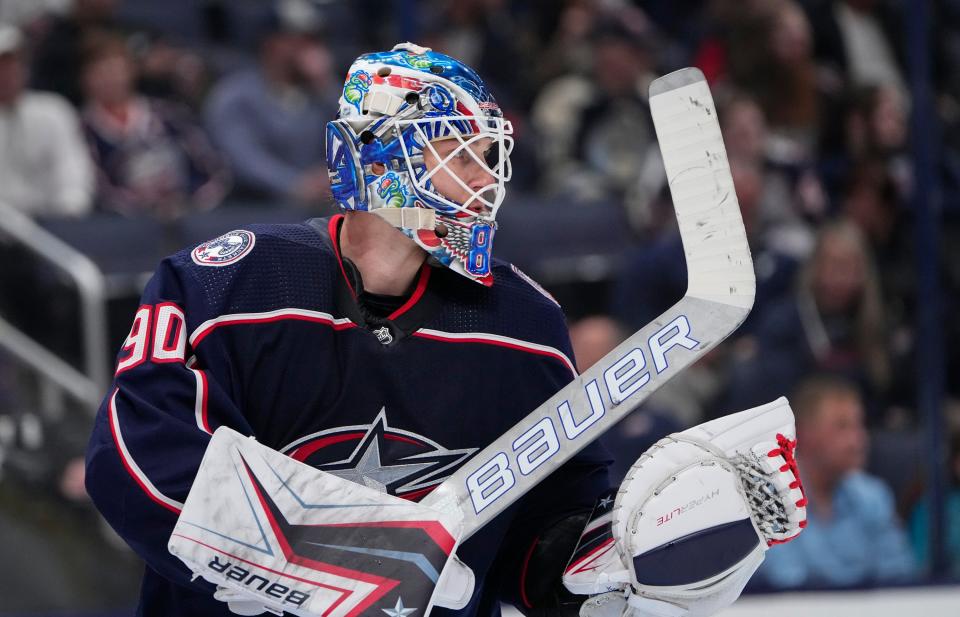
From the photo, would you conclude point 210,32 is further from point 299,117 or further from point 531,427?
point 531,427

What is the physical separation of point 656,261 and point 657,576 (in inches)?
78.5

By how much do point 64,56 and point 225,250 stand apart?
267 cm

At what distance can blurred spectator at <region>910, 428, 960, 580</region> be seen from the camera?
11.0ft

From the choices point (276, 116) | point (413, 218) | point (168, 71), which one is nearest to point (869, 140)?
point (276, 116)

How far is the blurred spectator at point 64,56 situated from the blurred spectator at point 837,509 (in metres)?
2.28

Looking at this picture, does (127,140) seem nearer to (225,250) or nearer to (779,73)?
(779,73)

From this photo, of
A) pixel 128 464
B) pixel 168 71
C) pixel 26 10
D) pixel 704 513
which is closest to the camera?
pixel 128 464

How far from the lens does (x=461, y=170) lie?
5.51ft

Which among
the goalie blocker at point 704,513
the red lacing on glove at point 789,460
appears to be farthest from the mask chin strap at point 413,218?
the red lacing on glove at point 789,460

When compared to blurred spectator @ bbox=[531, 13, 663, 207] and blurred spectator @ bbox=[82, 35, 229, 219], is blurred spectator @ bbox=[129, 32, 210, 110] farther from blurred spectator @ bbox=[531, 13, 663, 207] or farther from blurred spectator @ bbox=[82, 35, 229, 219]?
blurred spectator @ bbox=[531, 13, 663, 207]

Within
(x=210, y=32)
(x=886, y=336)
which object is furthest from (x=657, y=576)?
(x=210, y=32)

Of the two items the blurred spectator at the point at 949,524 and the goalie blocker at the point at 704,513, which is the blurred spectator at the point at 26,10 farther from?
the goalie blocker at the point at 704,513

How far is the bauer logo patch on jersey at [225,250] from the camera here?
64.1 inches

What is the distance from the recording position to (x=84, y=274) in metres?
3.25
